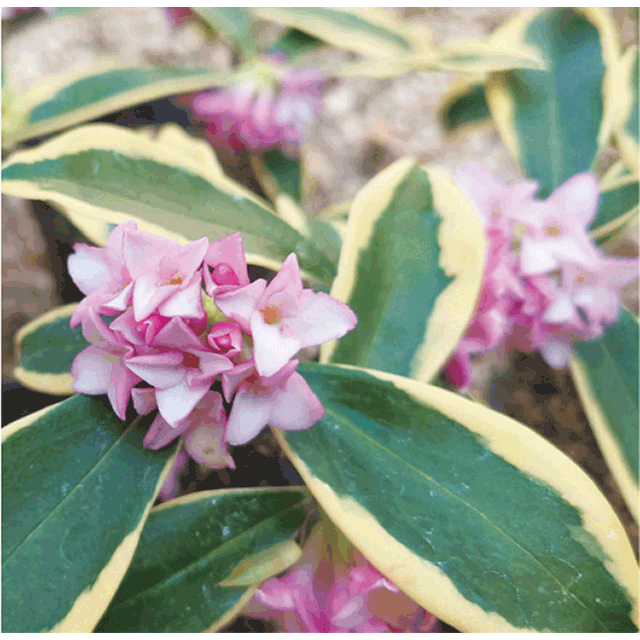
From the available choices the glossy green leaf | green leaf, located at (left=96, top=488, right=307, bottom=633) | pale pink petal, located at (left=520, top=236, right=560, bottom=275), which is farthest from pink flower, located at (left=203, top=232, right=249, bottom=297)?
the glossy green leaf

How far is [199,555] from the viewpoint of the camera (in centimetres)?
53

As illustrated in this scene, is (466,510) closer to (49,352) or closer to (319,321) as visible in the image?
(319,321)

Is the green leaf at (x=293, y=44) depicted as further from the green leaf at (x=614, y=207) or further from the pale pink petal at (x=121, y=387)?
the pale pink petal at (x=121, y=387)

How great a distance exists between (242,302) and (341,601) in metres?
0.27

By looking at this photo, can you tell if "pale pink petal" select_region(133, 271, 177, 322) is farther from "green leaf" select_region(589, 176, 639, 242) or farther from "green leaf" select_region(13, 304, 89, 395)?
"green leaf" select_region(589, 176, 639, 242)

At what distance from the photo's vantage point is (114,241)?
422 millimetres

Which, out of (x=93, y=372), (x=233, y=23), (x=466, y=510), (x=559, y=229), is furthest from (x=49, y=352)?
(x=233, y=23)

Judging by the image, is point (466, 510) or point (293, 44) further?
point (293, 44)

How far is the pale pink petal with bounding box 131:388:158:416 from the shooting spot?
422 millimetres

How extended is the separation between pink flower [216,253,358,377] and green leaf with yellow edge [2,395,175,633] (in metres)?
0.14

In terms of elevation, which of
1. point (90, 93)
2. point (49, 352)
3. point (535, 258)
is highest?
point (90, 93)

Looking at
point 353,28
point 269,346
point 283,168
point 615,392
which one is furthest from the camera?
point 283,168

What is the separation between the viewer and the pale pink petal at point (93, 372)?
0.45 metres

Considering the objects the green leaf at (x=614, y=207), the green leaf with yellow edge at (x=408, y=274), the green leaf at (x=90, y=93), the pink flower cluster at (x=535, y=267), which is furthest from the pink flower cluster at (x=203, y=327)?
the green leaf at (x=614, y=207)
